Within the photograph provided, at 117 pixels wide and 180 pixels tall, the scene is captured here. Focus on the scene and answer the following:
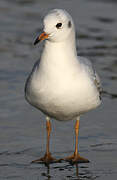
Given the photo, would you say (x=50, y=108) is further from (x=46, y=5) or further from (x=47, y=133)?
(x=46, y=5)

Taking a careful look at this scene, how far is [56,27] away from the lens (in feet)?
25.1

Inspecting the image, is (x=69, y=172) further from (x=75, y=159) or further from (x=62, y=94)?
(x=62, y=94)

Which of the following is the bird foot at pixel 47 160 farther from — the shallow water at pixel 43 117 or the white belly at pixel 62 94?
the white belly at pixel 62 94

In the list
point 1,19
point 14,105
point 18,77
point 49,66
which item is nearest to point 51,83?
point 49,66

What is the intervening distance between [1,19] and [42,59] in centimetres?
973

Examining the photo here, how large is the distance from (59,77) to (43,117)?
7.26 ft

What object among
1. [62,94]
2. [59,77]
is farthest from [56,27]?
[62,94]

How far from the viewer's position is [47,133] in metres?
8.63

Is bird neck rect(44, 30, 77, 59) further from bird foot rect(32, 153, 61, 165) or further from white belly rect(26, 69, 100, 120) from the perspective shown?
bird foot rect(32, 153, 61, 165)

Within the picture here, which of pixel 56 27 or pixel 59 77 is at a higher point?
pixel 56 27

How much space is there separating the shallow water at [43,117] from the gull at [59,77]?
0.37m

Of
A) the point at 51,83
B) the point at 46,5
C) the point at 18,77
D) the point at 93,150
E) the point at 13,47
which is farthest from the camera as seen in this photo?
the point at 46,5

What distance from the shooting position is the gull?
771 cm

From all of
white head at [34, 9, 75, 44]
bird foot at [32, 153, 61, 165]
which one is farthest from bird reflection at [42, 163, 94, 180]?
white head at [34, 9, 75, 44]
